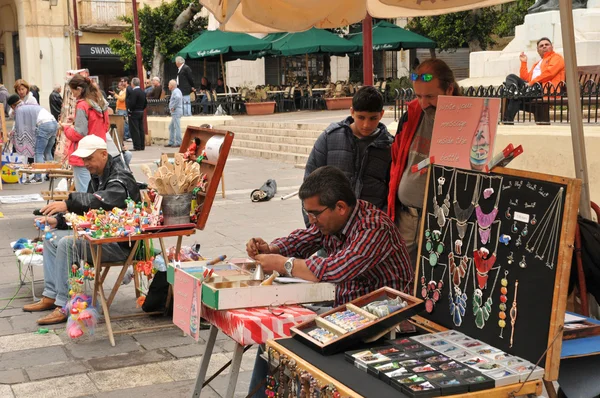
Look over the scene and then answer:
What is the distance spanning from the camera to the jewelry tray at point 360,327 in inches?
112

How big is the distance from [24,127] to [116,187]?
362 inches

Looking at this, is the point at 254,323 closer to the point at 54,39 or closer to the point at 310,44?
the point at 310,44

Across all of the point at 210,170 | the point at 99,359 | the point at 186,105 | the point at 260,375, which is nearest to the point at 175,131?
the point at 186,105

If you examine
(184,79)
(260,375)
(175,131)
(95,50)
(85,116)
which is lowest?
(260,375)

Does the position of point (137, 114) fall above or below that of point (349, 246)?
above

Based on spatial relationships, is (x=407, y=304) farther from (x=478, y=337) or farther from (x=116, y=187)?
(x=116, y=187)

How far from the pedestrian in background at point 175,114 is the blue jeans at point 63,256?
13545 millimetres

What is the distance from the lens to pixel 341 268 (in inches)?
133

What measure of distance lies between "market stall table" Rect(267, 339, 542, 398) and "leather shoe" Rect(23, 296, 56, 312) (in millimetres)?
3820

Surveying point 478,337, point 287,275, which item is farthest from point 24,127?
point 478,337

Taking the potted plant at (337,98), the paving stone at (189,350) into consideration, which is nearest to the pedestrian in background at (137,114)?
the potted plant at (337,98)

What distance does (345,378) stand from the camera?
262 cm

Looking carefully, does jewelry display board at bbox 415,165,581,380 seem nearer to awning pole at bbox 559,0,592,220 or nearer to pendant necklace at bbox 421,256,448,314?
pendant necklace at bbox 421,256,448,314

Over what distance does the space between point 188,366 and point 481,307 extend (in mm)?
2589
